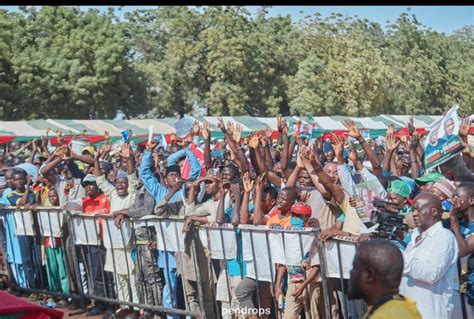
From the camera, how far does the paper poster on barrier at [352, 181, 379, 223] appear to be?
25.5 ft

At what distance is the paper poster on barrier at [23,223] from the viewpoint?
39.8 ft

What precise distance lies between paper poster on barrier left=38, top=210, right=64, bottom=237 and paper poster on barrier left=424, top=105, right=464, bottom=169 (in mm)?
4897

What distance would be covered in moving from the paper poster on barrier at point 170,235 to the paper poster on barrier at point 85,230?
3.98 feet

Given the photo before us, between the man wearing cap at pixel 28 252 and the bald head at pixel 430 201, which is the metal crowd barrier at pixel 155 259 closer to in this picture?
the man wearing cap at pixel 28 252

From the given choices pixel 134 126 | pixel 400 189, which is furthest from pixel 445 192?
pixel 134 126

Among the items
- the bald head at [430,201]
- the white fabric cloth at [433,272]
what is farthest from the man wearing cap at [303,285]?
the bald head at [430,201]

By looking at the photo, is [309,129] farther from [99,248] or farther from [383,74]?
[383,74]

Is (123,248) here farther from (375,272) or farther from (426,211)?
(375,272)

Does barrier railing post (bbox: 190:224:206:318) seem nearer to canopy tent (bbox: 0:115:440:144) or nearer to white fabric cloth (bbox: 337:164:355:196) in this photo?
white fabric cloth (bbox: 337:164:355:196)

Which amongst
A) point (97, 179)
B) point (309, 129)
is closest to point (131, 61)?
point (309, 129)

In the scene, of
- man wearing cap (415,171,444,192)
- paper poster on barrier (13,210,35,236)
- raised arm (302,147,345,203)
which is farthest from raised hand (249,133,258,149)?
paper poster on barrier (13,210,35,236)

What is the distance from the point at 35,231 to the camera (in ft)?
39.9

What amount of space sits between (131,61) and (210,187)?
56.1 m
